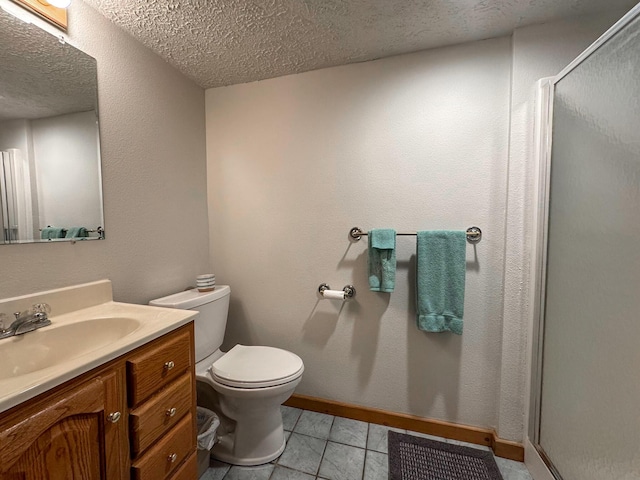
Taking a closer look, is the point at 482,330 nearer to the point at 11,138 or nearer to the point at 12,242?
the point at 12,242

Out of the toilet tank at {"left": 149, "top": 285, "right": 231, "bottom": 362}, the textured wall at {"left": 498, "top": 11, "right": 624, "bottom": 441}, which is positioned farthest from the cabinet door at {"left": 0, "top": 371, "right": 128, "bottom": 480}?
the textured wall at {"left": 498, "top": 11, "right": 624, "bottom": 441}

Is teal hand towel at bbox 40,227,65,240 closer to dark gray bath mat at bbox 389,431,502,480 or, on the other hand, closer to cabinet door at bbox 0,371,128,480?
cabinet door at bbox 0,371,128,480

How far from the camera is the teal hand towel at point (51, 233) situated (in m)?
0.97

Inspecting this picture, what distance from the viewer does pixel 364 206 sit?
1498mm

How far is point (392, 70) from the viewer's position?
1417 mm

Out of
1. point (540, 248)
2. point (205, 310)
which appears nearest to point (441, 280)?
point (540, 248)

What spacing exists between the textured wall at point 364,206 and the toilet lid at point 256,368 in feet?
0.94

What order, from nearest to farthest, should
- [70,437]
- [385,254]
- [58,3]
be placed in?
1. [70,437]
2. [58,3]
3. [385,254]

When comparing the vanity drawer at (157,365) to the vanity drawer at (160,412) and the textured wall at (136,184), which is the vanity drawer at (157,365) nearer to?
the vanity drawer at (160,412)

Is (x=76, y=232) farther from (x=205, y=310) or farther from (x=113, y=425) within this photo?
(x=113, y=425)

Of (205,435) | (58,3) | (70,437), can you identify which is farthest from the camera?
(205,435)

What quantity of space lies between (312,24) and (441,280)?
1333 mm

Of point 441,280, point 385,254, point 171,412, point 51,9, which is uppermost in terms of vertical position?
point 51,9

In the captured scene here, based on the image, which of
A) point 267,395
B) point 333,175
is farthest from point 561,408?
point 333,175
